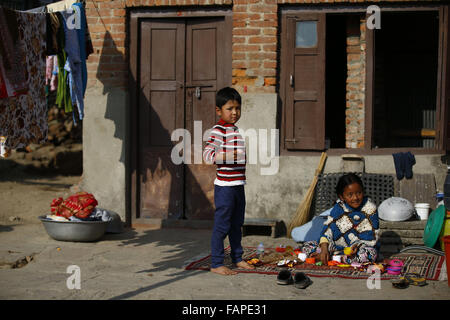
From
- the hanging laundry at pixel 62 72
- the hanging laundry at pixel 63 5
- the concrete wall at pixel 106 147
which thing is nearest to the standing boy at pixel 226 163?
the hanging laundry at pixel 62 72

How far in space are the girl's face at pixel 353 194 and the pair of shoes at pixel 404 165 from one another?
198 centimetres

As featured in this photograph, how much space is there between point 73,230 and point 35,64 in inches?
74.4

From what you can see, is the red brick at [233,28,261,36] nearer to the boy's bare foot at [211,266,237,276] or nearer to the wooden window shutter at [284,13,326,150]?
the wooden window shutter at [284,13,326,150]

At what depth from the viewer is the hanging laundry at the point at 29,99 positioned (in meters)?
5.52

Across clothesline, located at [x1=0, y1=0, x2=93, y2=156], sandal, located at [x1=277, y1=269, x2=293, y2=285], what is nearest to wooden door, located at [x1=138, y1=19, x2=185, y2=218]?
clothesline, located at [x1=0, y1=0, x2=93, y2=156]

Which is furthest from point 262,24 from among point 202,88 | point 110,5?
point 110,5

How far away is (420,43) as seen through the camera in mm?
11023

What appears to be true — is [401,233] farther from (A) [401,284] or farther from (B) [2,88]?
(B) [2,88]

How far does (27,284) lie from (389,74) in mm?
8441

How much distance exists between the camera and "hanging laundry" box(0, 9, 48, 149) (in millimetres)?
5516

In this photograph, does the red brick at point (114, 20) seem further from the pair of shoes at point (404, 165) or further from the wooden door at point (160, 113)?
the pair of shoes at point (404, 165)

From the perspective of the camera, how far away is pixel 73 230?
6.48 meters

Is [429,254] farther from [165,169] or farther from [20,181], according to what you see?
[20,181]

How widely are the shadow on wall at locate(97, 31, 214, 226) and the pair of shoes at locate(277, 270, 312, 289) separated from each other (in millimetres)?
3216
